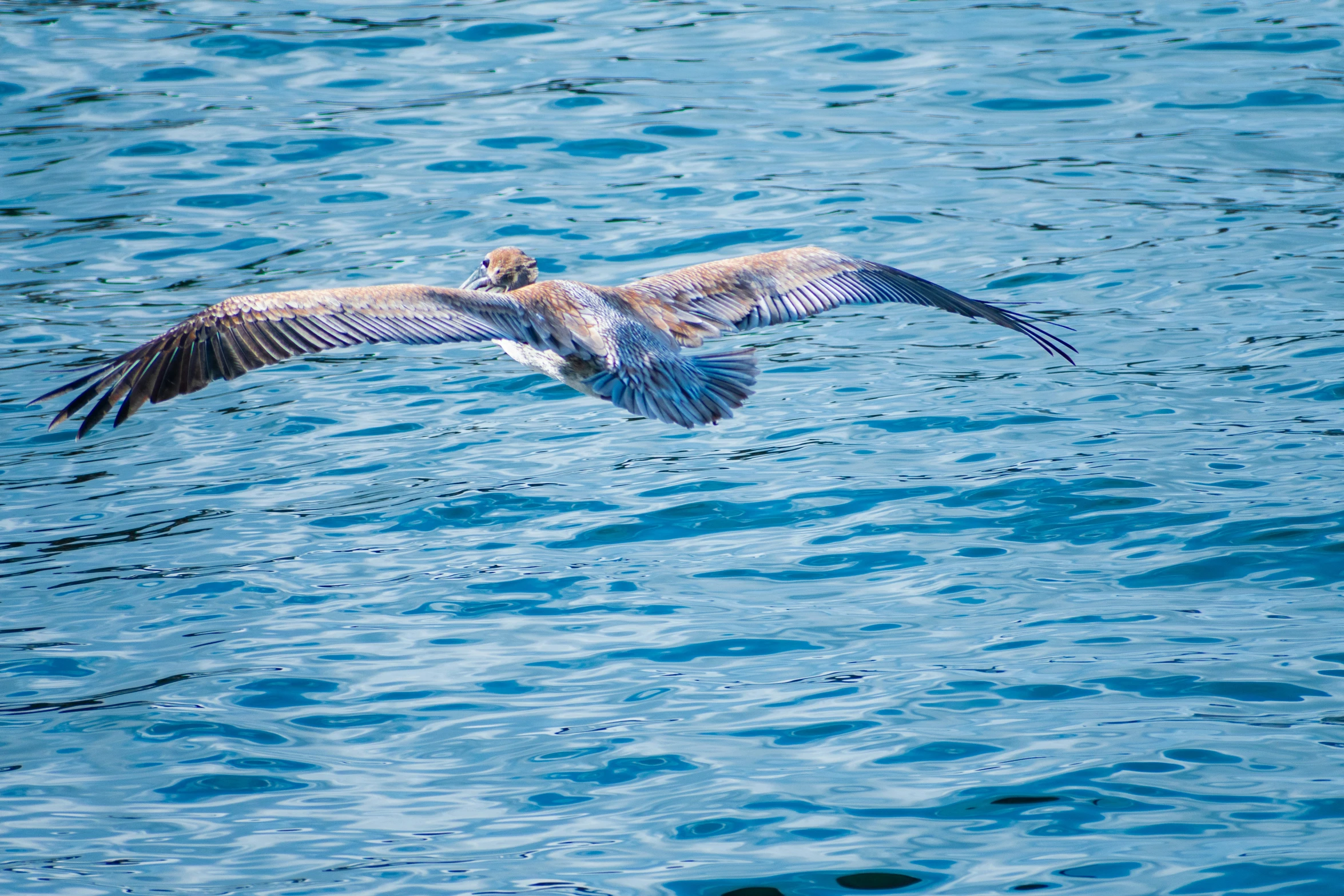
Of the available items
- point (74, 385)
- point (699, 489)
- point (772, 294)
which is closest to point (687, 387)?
point (772, 294)

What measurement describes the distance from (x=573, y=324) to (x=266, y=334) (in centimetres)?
134

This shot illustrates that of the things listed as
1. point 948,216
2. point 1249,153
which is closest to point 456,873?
point 948,216

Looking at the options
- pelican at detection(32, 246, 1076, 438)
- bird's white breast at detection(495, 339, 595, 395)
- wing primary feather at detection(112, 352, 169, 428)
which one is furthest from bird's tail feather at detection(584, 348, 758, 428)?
wing primary feather at detection(112, 352, 169, 428)

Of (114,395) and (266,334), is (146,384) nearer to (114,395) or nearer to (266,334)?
(114,395)

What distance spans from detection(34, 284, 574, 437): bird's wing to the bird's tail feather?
53 centimetres

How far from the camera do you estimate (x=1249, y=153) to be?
36.9ft

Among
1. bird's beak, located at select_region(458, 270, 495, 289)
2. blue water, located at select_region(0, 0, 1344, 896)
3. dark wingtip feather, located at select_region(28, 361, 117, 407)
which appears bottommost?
blue water, located at select_region(0, 0, 1344, 896)

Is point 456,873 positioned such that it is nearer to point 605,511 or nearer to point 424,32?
point 605,511

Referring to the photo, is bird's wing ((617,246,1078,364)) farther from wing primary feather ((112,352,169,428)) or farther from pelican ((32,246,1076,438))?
wing primary feather ((112,352,169,428))

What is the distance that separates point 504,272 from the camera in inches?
297

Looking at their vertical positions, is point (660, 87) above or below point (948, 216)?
above

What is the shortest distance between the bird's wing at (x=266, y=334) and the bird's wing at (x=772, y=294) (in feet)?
3.36

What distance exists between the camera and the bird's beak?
756 centimetres

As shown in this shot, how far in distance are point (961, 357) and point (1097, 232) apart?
1.83 meters
